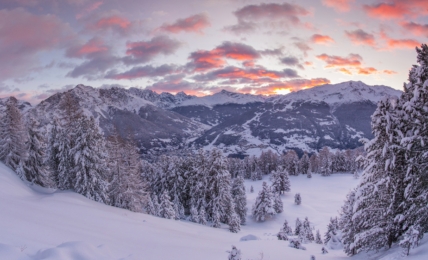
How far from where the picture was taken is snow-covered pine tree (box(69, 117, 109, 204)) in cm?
2875

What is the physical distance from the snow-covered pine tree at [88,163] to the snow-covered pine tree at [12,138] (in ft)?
25.2

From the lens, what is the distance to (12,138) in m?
31.6

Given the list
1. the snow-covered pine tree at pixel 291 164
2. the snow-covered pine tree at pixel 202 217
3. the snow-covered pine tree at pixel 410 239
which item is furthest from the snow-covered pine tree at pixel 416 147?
the snow-covered pine tree at pixel 291 164

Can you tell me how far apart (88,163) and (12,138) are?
11.2m

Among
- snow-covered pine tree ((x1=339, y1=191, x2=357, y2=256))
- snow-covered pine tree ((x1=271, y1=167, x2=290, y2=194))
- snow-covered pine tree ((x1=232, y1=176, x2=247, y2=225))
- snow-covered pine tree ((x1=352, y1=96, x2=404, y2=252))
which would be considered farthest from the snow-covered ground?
snow-covered pine tree ((x1=271, y1=167, x2=290, y2=194))

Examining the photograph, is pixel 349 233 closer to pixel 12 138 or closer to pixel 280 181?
pixel 12 138

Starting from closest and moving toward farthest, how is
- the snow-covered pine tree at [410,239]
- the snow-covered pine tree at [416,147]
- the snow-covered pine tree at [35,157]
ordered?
the snow-covered pine tree at [410,239], the snow-covered pine tree at [416,147], the snow-covered pine tree at [35,157]

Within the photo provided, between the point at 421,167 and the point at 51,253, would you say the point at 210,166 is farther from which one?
the point at 51,253

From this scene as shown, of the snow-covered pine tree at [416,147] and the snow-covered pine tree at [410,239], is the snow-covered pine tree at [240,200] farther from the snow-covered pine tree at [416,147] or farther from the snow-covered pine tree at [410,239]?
the snow-covered pine tree at [410,239]

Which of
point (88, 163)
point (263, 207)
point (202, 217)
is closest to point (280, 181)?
point (263, 207)

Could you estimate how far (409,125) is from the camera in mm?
13773

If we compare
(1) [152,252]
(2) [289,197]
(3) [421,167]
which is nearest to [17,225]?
(1) [152,252]

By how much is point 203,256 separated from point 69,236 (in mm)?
6295

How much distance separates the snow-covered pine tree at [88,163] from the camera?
28.8 metres
